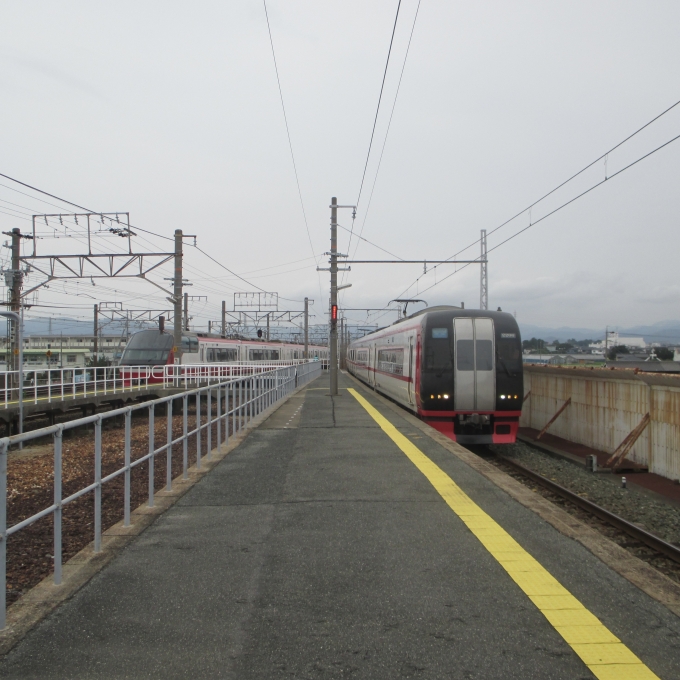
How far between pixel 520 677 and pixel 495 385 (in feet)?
35.5

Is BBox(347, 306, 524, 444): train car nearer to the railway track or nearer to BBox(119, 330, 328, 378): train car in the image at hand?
the railway track

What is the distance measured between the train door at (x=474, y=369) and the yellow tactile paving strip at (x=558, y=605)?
723 cm

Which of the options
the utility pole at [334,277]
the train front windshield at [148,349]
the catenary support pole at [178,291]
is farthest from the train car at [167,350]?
the utility pole at [334,277]

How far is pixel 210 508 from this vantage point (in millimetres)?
6012

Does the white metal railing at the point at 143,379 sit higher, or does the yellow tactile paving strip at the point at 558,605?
the white metal railing at the point at 143,379

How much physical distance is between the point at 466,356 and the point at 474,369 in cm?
32

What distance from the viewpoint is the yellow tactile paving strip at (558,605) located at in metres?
3.05

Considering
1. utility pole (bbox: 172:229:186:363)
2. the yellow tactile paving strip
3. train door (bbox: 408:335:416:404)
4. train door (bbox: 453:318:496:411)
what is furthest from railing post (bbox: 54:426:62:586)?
utility pole (bbox: 172:229:186:363)

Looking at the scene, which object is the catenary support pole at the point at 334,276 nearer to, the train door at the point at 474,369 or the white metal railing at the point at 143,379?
the white metal railing at the point at 143,379

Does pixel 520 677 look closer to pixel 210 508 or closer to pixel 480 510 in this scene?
pixel 480 510

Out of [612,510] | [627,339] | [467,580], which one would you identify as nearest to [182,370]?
[612,510]

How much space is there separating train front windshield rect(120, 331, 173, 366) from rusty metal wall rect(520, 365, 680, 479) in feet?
52.2

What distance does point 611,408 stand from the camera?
1527 cm

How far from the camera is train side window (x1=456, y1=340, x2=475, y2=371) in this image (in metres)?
13.5
